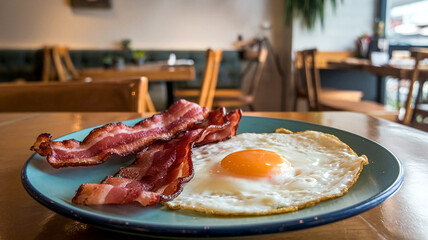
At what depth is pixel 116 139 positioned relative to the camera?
2.21ft

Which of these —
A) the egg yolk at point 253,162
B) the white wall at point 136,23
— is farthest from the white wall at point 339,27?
the egg yolk at point 253,162

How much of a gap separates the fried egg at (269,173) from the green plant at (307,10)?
194 inches

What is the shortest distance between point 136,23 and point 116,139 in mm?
5413

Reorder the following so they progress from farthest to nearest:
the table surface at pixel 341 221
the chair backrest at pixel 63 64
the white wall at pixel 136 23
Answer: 1. the white wall at pixel 136 23
2. the chair backrest at pixel 63 64
3. the table surface at pixel 341 221

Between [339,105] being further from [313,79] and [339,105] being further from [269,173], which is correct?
[269,173]

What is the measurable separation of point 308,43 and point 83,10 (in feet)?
11.8

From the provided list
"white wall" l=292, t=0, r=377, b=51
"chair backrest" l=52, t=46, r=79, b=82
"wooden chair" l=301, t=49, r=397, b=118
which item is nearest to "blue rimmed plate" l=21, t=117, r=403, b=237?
"wooden chair" l=301, t=49, r=397, b=118

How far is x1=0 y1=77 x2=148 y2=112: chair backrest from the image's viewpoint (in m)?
1.51

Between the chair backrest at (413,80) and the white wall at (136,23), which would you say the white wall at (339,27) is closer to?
the white wall at (136,23)

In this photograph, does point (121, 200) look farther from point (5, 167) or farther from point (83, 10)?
point (83, 10)

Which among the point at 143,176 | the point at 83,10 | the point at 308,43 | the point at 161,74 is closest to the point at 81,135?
the point at 143,176

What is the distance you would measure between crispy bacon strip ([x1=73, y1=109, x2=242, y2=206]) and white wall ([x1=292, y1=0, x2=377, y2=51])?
16.4 feet

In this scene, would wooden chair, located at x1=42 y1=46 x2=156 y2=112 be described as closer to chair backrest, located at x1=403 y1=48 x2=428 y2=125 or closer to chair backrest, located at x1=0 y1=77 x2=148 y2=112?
chair backrest, located at x1=0 y1=77 x2=148 y2=112

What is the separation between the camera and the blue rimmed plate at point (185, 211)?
33 centimetres
